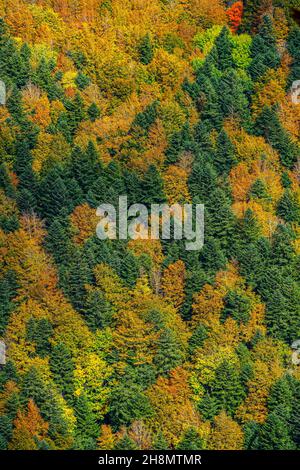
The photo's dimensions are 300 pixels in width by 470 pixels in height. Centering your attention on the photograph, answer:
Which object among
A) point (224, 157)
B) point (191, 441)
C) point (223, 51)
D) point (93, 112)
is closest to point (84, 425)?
point (191, 441)

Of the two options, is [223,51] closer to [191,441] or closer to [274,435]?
[274,435]

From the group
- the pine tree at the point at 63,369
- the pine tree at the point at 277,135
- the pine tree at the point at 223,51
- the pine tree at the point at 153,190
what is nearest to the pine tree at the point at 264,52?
the pine tree at the point at 223,51

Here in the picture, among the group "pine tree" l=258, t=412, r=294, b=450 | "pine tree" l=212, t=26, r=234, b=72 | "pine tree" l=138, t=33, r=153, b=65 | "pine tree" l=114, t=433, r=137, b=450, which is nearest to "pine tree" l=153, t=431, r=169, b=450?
"pine tree" l=114, t=433, r=137, b=450

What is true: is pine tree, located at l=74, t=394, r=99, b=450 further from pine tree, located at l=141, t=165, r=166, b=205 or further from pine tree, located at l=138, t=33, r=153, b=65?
pine tree, located at l=138, t=33, r=153, b=65

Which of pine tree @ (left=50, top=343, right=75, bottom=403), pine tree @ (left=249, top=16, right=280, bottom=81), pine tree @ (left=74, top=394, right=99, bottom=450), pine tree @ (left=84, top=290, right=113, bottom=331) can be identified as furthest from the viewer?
pine tree @ (left=249, top=16, right=280, bottom=81)

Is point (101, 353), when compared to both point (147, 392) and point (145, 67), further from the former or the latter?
point (145, 67)

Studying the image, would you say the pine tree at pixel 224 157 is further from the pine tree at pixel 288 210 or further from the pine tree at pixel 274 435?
the pine tree at pixel 274 435

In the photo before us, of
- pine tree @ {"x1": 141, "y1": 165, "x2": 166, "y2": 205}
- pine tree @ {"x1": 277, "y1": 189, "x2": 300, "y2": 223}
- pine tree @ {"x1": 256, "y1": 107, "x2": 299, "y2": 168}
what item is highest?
pine tree @ {"x1": 256, "y1": 107, "x2": 299, "y2": 168}

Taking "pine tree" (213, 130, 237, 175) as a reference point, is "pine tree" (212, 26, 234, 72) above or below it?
above
